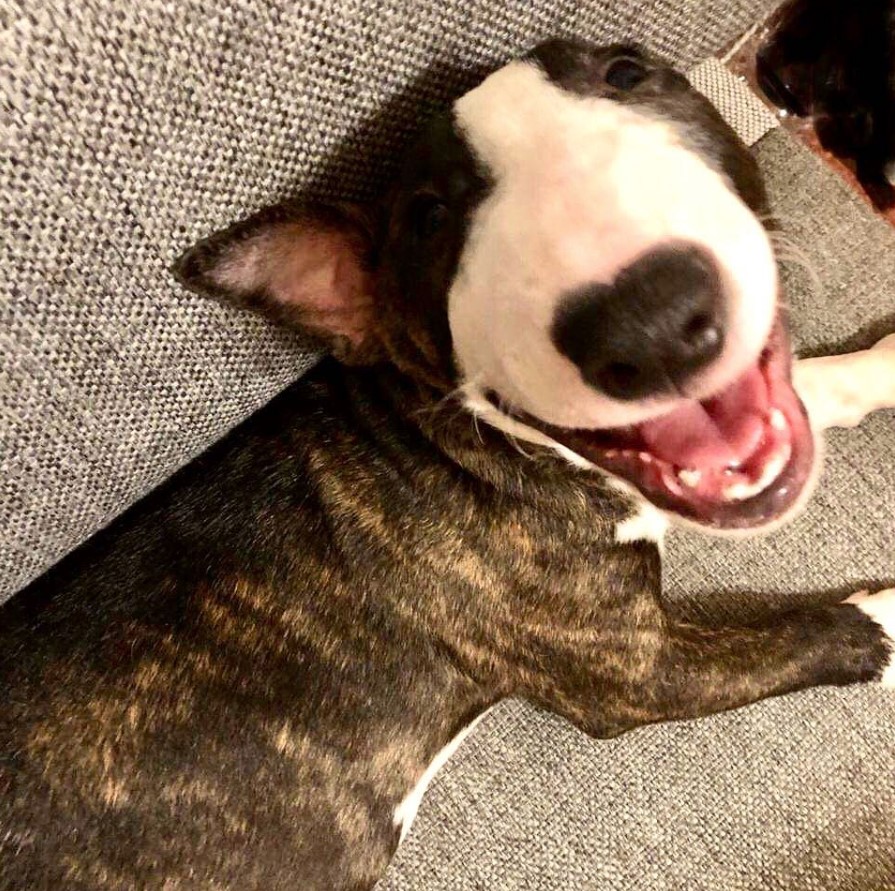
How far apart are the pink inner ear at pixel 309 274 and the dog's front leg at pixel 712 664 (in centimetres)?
69

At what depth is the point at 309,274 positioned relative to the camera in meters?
1.31

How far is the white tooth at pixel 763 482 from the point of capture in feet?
3.79

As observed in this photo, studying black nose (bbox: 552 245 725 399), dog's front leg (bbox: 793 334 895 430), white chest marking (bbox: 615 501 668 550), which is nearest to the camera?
black nose (bbox: 552 245 725 399)

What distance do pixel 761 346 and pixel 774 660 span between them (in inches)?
34.1

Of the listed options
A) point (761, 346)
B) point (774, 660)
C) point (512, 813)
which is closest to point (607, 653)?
point (774, 660)

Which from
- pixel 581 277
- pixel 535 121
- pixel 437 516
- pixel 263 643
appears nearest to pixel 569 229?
pixel 581 277

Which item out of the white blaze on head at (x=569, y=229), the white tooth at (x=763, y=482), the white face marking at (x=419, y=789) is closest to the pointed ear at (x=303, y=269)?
the white blaze on head at (x=569, y=229)

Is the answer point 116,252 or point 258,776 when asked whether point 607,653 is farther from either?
point 116,252

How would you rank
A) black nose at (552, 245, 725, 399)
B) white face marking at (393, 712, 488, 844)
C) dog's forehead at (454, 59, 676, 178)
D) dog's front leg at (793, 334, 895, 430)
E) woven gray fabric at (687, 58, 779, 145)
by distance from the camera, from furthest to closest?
woven gray fabric at (687, 58, 779, 145) < dog's front leg at (793, 334, 895, 430) < white face marking at (393, 712, 488, 844) < dog's forehead at (454, 59, 676, 178) < black nose at (552, 245, 725, 399)

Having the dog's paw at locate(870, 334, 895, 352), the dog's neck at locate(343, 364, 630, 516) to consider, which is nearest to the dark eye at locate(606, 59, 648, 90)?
the dog's neck at locate(343, 364, 630, 516)

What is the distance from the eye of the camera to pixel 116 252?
110 centimetres

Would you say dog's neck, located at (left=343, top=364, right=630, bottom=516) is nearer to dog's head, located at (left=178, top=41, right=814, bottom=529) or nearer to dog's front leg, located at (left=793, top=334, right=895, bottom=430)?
dog's head, located at (left=178, top=41, right=814, bottom=529)

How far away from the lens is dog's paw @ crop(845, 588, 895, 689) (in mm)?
1729

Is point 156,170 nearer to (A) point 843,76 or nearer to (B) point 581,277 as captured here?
(B) point 581,277
